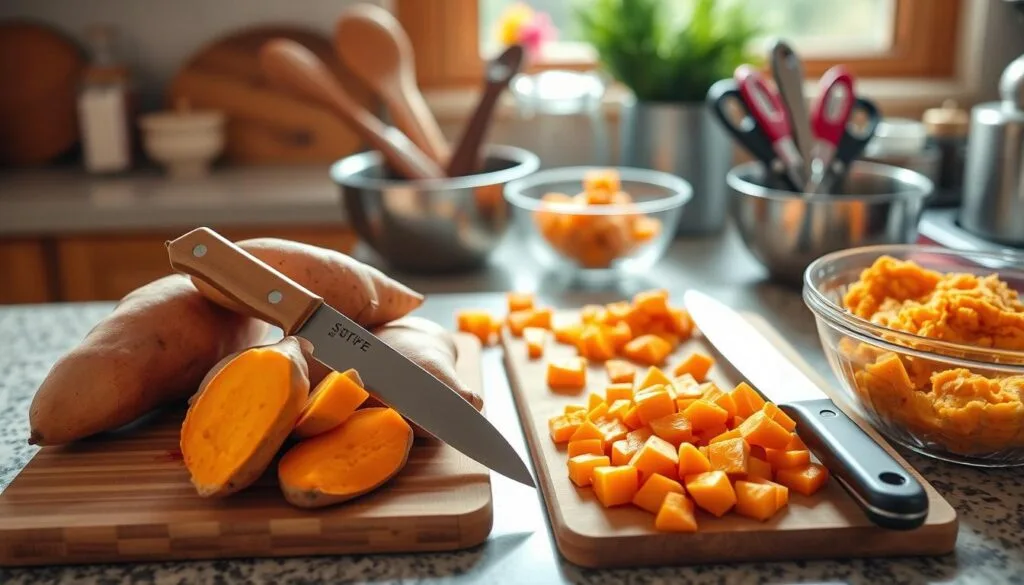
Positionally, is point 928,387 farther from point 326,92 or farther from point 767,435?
point 326,92

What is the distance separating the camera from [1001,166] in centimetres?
152

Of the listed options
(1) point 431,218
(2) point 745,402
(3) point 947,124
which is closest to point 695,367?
(2) point 745,402

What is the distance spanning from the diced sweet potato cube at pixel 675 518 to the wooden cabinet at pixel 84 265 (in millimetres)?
1333

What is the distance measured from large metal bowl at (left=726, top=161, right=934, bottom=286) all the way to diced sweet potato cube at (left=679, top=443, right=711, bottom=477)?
2.30 ft

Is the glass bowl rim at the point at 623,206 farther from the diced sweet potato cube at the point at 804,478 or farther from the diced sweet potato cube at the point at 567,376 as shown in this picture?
the diced sweet potato cube at the point at 804,478

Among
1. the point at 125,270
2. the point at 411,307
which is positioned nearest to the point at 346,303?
the point at 411,307

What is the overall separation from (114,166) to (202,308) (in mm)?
1478

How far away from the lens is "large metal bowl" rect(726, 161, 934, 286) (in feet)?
4.55

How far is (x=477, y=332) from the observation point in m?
1.24

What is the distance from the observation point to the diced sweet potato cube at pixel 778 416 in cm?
85

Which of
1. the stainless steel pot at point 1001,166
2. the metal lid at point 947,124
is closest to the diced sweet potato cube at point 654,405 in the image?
the stainless steel pot at point 1001,166

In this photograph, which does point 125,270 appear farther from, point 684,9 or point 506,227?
point 684,9

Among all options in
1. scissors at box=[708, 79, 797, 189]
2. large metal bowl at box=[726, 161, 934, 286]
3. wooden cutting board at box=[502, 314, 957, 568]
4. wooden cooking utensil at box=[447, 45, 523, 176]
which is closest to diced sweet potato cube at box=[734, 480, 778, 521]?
wooden cutting board at box=[502, 314, 957, 568]

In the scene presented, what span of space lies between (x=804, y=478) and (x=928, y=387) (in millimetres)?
166
